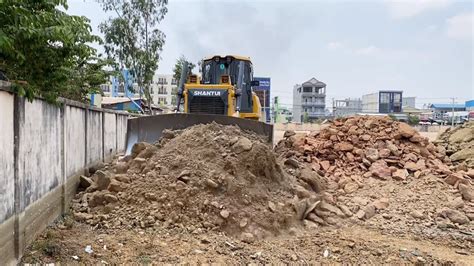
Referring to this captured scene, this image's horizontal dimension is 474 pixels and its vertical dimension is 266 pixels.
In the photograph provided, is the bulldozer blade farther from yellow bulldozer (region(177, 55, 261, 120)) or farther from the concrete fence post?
the concrete fence post

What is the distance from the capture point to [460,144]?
1048 cm

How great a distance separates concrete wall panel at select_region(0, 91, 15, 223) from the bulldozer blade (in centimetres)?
423

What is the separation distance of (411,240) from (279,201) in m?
1.83

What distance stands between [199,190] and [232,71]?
17.6 ft

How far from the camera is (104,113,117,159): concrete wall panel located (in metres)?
9.98

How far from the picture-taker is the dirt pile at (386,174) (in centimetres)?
652

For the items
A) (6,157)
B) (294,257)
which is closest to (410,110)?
(294,257)

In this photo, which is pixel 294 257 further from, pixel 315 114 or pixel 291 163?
pixel 315 114

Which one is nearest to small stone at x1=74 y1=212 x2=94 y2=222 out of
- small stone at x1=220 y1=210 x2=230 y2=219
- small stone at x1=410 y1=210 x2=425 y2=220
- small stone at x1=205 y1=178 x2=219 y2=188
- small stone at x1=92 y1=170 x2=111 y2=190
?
small stone at x1=92 y1=170 x2=111 y2=190

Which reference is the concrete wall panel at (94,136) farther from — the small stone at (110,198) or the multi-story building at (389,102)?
the multi-story building at (389,102)

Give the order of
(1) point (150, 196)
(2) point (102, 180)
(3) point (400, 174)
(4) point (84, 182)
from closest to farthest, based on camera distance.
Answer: (1) point (150, 196)
(2) point (102, 180)
(4) point (84, 182)
(3) point (400, 174)

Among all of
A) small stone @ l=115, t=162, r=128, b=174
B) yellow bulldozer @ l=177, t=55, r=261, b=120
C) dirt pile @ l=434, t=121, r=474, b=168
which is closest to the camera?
small stone @ l=115, t=162, r=128, b=174

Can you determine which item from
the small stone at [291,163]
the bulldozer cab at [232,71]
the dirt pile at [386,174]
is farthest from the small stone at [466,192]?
the bulldozer cab at [232,71]

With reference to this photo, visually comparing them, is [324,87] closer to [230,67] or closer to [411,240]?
[230,67]
